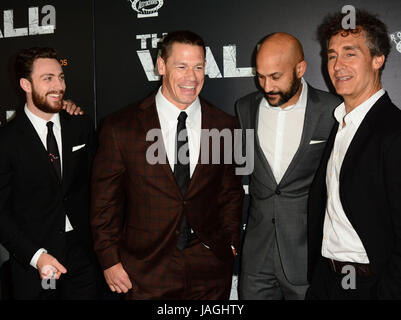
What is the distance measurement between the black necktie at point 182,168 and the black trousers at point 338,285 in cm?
75

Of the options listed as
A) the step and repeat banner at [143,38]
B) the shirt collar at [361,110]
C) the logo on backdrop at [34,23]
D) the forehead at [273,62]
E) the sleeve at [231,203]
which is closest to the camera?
the shirt collar at [361,110]

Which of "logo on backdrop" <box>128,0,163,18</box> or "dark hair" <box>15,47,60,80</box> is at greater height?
"logo on backdrop" <box>128,0,163,18</box>

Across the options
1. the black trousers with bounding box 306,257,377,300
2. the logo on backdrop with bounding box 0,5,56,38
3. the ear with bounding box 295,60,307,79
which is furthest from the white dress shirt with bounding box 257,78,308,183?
the logo on backdrop with bounding box 0,5,56,38

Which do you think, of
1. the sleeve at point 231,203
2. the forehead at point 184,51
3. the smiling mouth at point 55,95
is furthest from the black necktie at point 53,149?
the sleeve at point 231,203

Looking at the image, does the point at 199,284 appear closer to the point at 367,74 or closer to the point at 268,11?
the point at 367,74

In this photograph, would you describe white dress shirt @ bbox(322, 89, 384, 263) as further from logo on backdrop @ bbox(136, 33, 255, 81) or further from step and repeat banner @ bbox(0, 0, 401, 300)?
logo on backdrop @ bbox(136, 33, 255, 81)

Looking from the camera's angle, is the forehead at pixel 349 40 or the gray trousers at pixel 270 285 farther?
the gray trousers at pixel 270 285

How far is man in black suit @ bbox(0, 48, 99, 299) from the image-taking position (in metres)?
2.36

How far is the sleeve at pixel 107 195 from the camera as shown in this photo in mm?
2236

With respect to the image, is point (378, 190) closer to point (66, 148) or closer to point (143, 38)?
point (66, 148)

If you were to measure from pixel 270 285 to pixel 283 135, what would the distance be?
0.95 meters

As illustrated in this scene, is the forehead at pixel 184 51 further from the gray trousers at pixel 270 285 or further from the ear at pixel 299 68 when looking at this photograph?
the gray trousers at pixel 270 285

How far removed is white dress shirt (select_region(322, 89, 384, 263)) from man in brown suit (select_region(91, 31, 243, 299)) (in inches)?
26.3

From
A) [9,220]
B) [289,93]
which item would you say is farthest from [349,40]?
[9,220]
